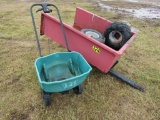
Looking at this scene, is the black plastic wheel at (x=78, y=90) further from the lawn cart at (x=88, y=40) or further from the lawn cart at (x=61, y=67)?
the lawn cart at (x=88, y=40)

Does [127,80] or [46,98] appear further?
[127,80]

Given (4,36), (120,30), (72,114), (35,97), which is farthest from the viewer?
(4,36)

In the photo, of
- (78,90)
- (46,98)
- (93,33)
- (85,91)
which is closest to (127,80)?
(85,91)

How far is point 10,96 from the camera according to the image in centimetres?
279

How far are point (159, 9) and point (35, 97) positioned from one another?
7.21m

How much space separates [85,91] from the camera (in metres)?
2.95

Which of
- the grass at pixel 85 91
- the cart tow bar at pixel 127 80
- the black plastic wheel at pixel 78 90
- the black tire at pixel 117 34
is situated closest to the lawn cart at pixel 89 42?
the cart tow bar at pixel 127 80

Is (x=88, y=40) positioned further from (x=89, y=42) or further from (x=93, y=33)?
(x=93, y=33)

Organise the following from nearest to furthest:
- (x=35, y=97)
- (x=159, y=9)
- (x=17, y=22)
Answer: (x=35, y=97), (x=17, y=22), (x=159, y=9)

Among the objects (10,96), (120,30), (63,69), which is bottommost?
(10,96)

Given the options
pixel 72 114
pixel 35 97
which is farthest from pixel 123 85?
pixel 35 97

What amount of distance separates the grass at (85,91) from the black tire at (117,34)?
0.58m

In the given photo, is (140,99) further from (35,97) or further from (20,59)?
(20,59)

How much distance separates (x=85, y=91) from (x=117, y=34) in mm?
1155
